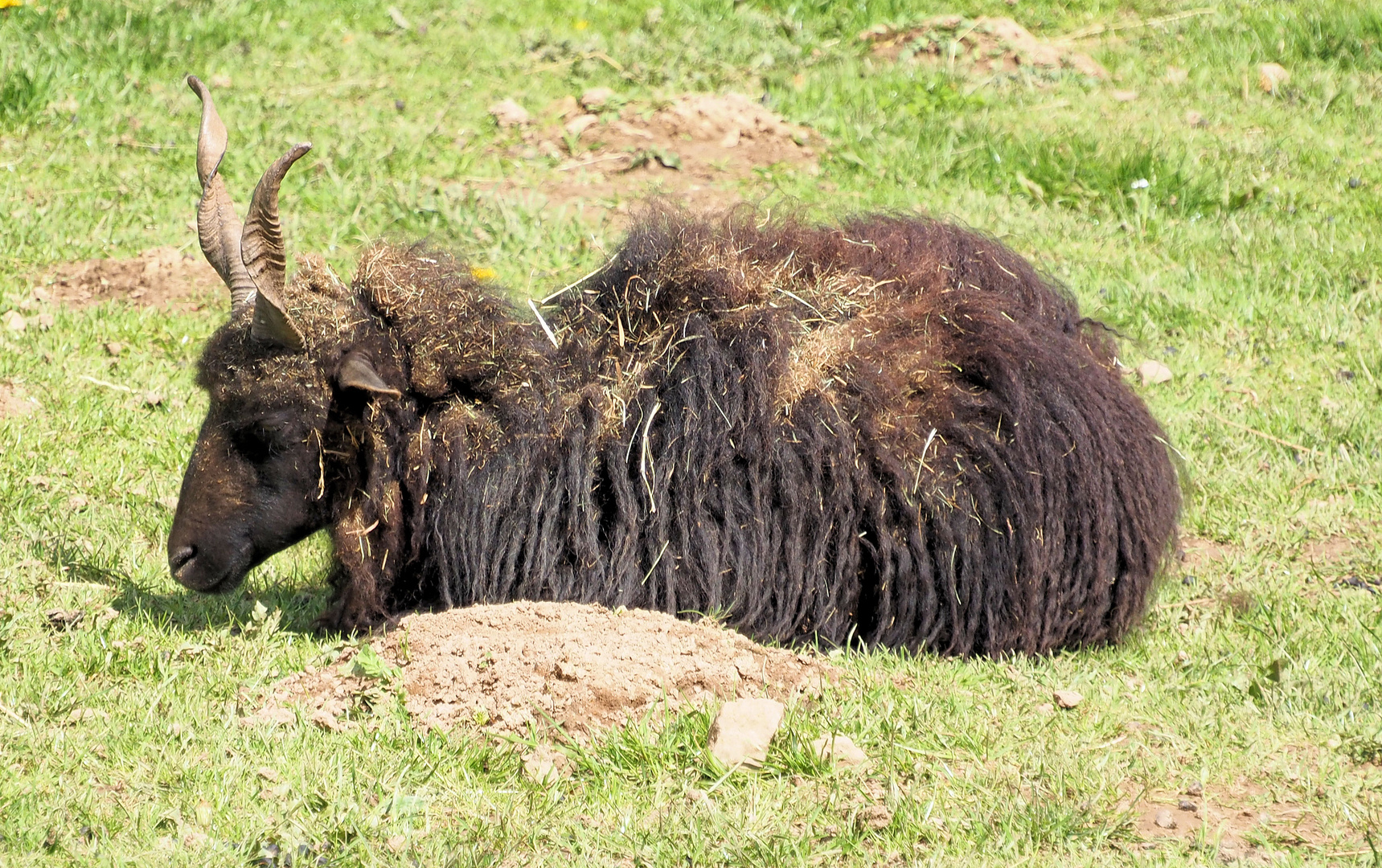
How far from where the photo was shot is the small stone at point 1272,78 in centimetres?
1064

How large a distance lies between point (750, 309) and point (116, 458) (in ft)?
9.38

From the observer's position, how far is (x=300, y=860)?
10.8ft

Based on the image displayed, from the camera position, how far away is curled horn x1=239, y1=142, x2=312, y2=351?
171 inches

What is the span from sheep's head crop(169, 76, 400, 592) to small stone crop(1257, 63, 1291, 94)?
27.7 feet

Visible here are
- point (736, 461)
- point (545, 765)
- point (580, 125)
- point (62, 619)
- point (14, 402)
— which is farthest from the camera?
point (580, 125)

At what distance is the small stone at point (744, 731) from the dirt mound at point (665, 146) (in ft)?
17.8

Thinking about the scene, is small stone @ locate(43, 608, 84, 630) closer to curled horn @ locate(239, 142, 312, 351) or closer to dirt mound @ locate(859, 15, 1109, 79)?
curled horn @ locate(239, 142, 312, 351)

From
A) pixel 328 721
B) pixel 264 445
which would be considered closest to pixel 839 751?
pixel 328 721

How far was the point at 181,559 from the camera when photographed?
15.1 feet

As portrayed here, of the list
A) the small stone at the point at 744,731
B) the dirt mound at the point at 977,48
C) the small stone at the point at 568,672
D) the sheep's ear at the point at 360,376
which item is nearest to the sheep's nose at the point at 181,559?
the sheep's ear at the point at 360,376

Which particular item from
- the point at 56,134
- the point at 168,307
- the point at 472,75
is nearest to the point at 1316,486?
the point at 168,307

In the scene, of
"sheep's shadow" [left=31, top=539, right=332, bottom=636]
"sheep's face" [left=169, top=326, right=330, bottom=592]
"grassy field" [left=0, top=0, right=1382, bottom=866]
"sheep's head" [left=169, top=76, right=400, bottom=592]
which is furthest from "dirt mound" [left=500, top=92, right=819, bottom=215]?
"sheep's face" [left=169, top=326, right=330, bottom=592]

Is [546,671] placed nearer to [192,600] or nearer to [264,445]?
[264,445]

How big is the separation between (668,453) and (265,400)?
4.31 ft
